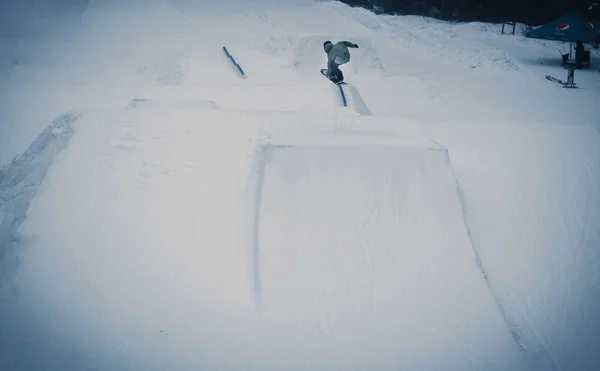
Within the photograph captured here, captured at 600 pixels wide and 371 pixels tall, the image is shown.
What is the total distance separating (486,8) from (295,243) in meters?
20.9

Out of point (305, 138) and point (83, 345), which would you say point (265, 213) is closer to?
point (305, 138)

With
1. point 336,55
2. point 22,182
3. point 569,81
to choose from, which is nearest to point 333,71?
point 336,55

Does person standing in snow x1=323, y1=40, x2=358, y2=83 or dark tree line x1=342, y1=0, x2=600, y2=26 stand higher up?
dark tree line x1=342, y1=0, x2=600, y2=26

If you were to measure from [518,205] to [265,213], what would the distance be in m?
3.10

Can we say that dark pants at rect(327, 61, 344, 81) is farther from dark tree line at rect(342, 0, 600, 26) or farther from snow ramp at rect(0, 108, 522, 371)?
dark tree line at rect(342, 0, 600, 26)

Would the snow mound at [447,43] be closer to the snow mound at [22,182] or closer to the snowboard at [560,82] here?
Result: the snowboard at [560,82]

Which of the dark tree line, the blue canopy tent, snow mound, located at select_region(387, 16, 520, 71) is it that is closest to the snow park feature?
the blue canopy tent

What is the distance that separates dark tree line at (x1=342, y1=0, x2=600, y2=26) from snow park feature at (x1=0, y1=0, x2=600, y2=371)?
1639 centimetres

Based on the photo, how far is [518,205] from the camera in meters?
4.58

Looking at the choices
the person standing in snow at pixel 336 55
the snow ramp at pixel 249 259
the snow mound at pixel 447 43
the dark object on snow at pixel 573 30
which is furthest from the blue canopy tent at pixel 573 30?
the snow ramp at pixel 249 259

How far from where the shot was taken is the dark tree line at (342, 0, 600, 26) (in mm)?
18297

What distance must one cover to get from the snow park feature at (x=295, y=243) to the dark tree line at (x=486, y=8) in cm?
1639

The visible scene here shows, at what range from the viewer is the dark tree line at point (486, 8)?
60.0 feet

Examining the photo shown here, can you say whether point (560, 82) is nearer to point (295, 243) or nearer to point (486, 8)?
point (486, 8)
